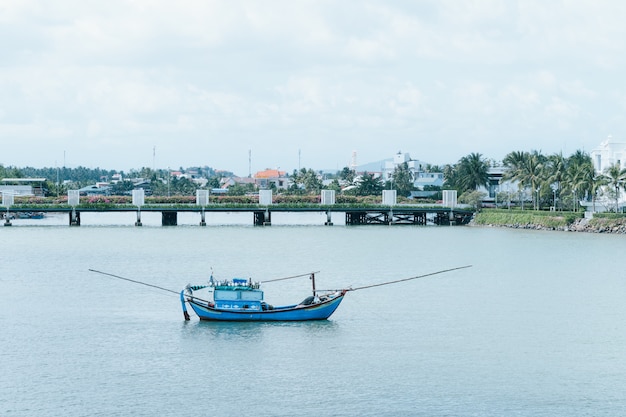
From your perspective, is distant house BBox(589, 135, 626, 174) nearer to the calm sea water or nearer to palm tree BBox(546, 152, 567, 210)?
palm tree BBox(546, 152, 567, 210)

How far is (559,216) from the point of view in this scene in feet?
323

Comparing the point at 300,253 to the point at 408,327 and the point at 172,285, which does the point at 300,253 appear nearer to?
the point at 172,285

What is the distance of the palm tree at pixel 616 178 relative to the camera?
309ft

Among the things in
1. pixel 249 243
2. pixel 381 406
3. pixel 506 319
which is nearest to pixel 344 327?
pixel 506 319

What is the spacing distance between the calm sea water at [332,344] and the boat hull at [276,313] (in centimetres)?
48

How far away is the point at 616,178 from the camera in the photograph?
309 ft

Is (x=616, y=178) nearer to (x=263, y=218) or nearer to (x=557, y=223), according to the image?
(x=557, y=223)

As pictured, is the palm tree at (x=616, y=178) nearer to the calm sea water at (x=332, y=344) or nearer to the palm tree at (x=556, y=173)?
the palm tree at (x=556, y=173)

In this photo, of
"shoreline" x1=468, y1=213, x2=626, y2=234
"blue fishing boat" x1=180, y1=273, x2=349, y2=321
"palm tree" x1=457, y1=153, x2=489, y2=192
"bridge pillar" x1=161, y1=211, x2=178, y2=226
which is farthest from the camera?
"palm tree" x1=457, y1=153, x2=489, y2=192

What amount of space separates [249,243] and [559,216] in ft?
110

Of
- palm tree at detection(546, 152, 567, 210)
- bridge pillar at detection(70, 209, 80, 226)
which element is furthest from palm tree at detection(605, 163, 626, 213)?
bridge pillar at detection(70, 209, 80, 226)

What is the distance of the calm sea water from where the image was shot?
2991 centimetres

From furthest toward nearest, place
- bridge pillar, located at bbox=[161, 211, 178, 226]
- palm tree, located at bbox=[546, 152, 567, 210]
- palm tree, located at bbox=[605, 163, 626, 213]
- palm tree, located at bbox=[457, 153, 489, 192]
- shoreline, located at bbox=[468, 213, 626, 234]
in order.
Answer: palm tree, located at bbox=[457, 153, 489, 192] < bridge pillar, located at bbox=[161, 211, 178, 226] < palm tree, located at bbox=[546, 152, 567, 210] < palm tree, located at bbox=[605, 163, 626, 213] < shoreline, located at bbox=[468, 213, 626, 234]

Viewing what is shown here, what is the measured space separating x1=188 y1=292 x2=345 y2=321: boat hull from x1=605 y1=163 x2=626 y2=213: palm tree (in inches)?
2370
